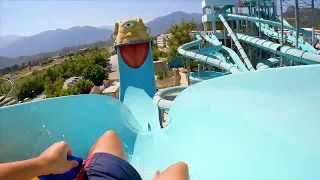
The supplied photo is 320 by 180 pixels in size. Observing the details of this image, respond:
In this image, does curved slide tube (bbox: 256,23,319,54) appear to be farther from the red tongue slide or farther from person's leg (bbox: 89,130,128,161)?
person's leg (bbox: 89,130,128,161)

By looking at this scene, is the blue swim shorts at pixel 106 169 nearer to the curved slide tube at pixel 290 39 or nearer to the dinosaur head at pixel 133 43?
the dinosaur head at pixel 133 43

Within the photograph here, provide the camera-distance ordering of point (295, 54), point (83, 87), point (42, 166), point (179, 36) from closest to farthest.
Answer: point (42, 166) < point (295, 54) < point (83, 87) < point (179, 36)

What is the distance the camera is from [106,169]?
799mm

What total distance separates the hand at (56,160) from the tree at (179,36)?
1551cm

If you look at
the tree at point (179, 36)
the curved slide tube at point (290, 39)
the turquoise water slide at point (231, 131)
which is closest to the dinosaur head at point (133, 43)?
the turquoise water slide at point (231, 131)

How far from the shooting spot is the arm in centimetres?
70

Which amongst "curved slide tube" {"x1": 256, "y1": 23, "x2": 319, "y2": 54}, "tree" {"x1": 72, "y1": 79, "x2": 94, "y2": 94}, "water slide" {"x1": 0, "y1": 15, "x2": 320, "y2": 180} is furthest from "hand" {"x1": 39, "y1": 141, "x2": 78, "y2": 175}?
"tree" {"x1": 72, "y1": 79, "x2": 94, "y2": 94}

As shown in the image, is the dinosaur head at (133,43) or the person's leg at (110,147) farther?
the dinosaur head at (133,43)

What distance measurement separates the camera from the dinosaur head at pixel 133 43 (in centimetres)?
562

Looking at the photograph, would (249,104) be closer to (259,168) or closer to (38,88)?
(259,168)

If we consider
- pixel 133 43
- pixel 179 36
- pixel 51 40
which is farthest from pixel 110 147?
pixel 51 40

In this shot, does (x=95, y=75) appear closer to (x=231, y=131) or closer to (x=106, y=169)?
(x=231, y=131)

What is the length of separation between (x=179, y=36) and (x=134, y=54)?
10.9 metres

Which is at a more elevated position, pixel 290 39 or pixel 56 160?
pixel 56 160
